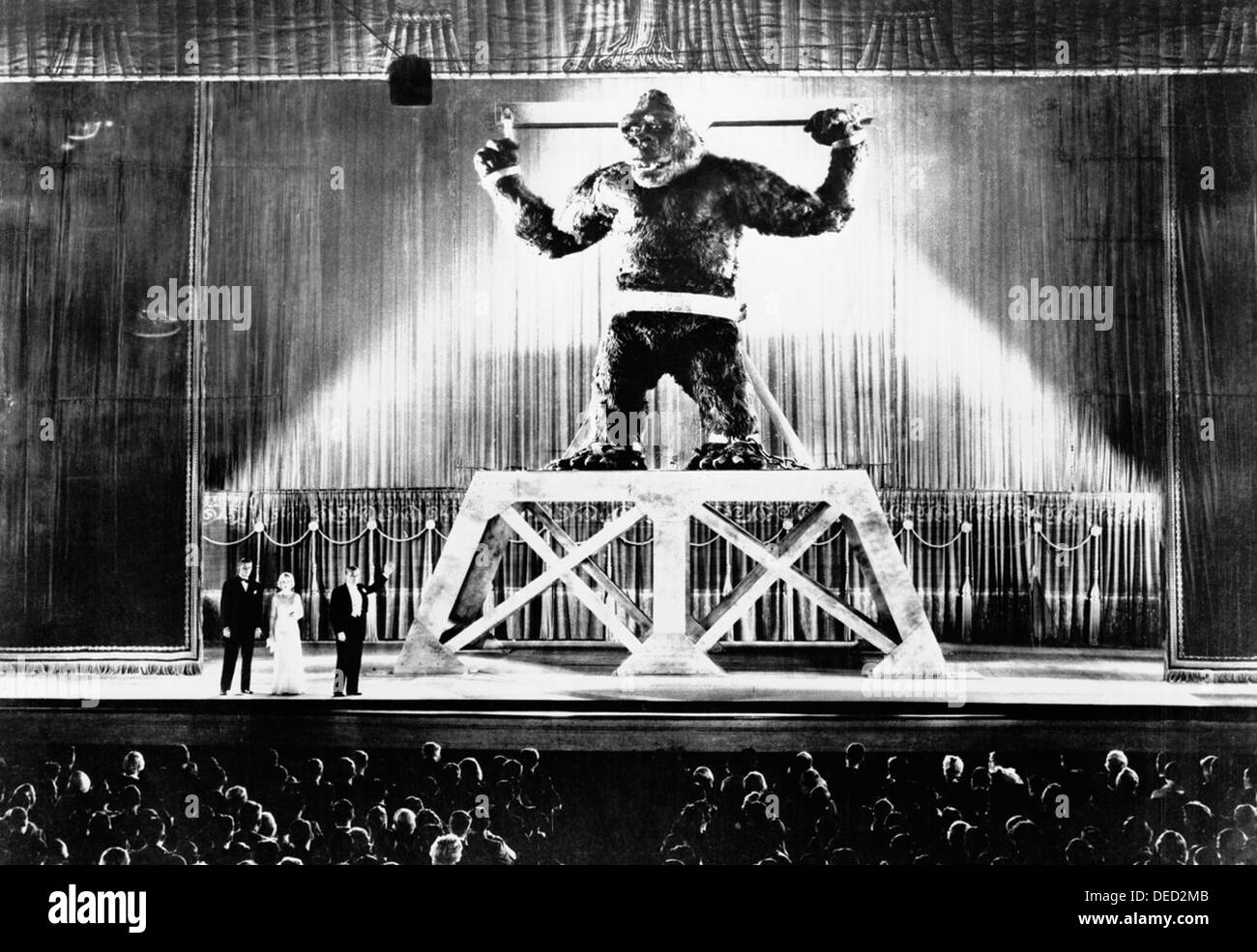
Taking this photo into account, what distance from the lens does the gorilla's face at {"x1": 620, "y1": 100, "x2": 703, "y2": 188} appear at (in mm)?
6594

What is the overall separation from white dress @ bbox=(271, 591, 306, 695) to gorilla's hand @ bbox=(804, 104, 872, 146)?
3409mm

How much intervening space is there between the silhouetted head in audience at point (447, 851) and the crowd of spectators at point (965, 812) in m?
0.95

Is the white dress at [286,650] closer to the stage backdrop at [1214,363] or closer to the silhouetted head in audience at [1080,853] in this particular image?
the silhouetted head in audience at [1080,853]

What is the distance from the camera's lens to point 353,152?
23.8 feet

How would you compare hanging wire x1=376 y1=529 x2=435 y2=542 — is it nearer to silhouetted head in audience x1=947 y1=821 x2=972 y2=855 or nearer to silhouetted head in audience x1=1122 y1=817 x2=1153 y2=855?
silhouetted head in audience x1=947 y1=821 x2=972 y2=855

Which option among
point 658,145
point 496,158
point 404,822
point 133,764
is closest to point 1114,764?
point 404,822

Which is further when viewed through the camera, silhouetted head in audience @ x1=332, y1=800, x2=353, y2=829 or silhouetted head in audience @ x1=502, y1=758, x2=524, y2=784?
silhouetted head in audience @ x1=332, y1=800, x2=353, y2=829

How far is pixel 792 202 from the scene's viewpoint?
672cm

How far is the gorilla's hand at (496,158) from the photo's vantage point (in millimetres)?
6824

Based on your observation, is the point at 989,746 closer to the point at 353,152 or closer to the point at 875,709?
the point at 875,709

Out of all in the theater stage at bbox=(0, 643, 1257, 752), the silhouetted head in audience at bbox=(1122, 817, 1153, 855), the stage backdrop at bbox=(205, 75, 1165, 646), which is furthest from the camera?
the stage backdrop at bbox=(205, 75, 1165, 646)

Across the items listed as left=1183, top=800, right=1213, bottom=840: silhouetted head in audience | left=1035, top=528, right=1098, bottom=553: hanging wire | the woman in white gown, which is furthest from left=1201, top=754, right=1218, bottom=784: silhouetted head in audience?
the woman in white gown

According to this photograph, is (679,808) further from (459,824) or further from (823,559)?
(823,559)

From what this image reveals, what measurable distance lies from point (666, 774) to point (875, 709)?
99cm
